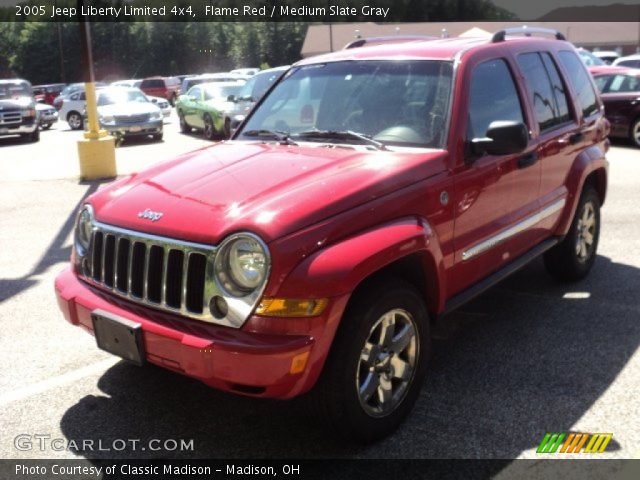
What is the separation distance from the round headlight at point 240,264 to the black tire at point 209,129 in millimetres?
15955

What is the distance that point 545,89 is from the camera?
4.89 m

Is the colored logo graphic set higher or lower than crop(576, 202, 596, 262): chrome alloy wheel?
lower

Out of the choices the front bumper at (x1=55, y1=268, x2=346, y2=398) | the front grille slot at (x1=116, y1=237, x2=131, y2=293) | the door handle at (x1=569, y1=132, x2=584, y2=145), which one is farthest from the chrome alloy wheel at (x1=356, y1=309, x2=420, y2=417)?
the door handle at (x1=569, y1=132, x2=584, y2=145)

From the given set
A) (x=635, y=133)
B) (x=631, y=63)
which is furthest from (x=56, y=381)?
(x=631, y=63)

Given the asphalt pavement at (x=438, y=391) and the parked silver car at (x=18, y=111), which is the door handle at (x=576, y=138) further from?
the parked silver car at (x=18, y=111)

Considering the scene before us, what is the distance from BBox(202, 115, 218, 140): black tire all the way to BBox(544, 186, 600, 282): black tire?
1401 cm

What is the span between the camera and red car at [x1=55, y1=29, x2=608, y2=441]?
2904 millimetres

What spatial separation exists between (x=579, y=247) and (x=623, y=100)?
9.73 m

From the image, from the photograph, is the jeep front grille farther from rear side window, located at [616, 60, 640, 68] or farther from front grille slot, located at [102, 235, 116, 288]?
rear side window, located at [616, 60, 640, 68]

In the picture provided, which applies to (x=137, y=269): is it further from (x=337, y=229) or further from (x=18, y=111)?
(x=18, y=111)

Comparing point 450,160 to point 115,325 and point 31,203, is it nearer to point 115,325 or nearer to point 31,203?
point 115,325

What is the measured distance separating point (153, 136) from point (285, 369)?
1815 cm

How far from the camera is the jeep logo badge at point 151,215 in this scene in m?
3.24

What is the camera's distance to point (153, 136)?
19953 mm
